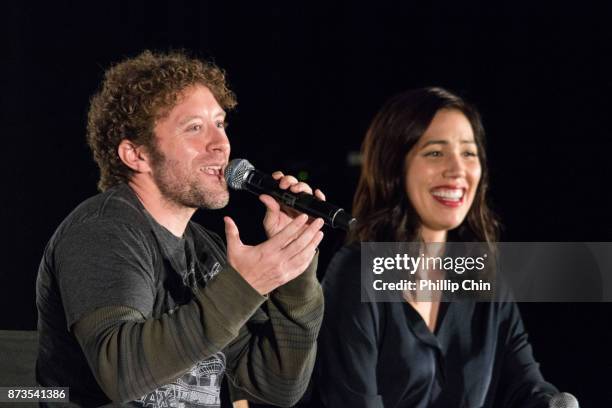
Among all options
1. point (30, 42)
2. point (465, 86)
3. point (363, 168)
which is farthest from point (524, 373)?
point (30, 42)

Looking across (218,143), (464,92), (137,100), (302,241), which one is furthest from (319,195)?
(464,92)

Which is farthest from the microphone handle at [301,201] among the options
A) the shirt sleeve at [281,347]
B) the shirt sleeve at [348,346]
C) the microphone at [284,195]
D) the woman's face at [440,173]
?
the woman's face at [440,173]

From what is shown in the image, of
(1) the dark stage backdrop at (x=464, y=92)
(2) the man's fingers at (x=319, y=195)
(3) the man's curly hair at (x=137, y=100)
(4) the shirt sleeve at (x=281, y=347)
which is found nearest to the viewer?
(2) the man's fingers at (x=319, y=195)

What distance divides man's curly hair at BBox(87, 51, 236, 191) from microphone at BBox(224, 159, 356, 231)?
0.27 meters

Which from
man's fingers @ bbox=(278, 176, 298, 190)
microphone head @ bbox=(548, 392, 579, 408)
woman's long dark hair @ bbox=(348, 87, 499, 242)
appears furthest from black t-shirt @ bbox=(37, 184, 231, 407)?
microphone head @ bbox=(548, 392, 579, 408)

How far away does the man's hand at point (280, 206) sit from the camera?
1.48m

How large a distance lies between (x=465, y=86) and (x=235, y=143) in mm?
842

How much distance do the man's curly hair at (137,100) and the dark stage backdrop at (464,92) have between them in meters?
0.48

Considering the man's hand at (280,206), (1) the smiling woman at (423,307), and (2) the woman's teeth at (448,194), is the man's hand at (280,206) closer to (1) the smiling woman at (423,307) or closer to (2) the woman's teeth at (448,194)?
(1) the smiling woman at (423,307)

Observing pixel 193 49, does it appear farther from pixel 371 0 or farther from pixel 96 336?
pixel 96 336

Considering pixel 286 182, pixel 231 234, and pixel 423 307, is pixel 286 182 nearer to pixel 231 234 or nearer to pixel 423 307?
pixel 231 234

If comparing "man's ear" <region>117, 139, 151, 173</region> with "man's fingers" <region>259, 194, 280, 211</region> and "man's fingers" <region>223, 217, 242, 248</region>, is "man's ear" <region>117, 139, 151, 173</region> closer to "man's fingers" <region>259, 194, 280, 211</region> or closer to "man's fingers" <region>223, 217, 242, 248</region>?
"man's fingers" <region>259, 194, 280, 211</region>

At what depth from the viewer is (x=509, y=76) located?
2.57 meters

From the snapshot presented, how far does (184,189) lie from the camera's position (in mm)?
1664
